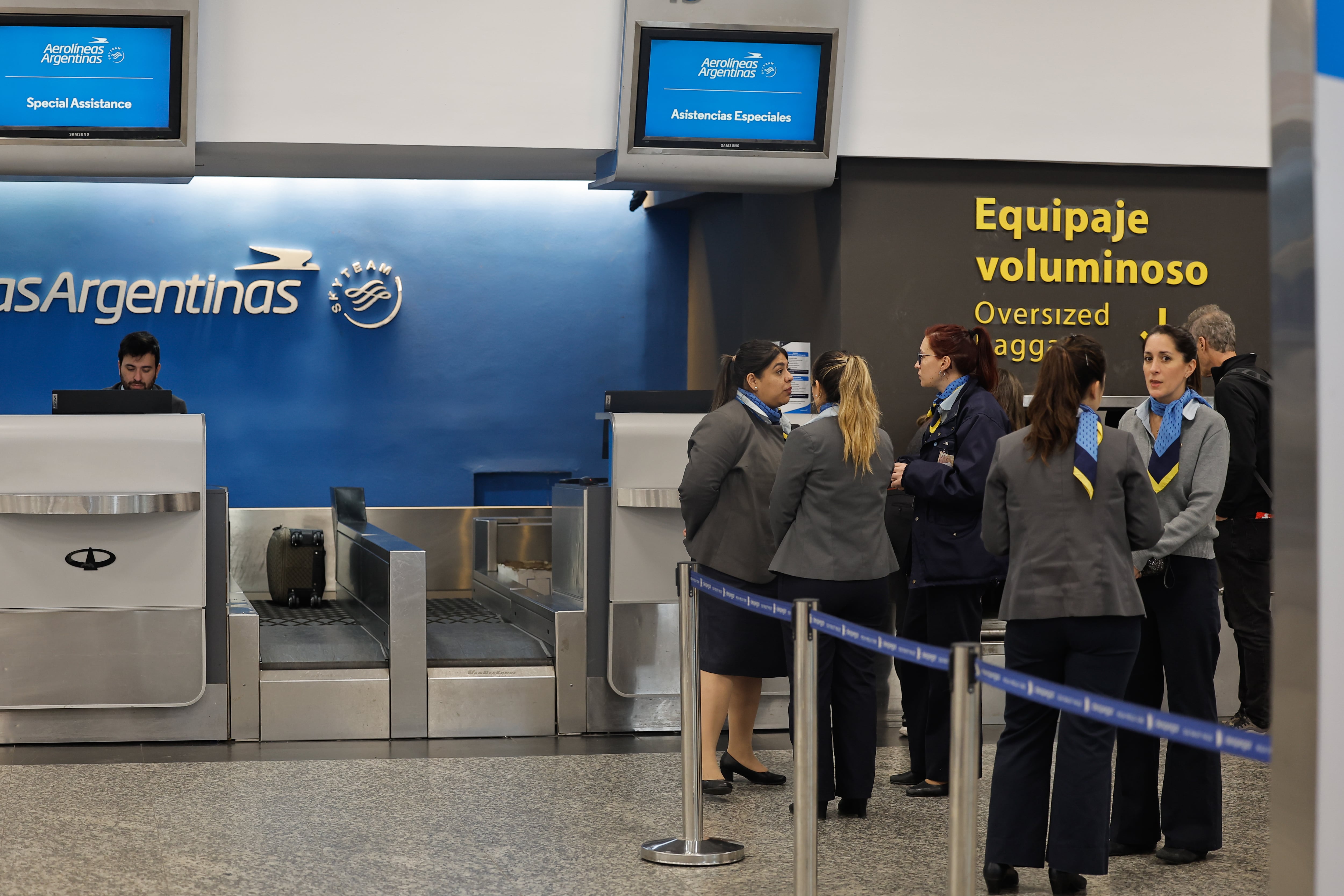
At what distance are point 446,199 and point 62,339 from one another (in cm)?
267

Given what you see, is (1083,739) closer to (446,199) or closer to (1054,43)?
(1054,43)

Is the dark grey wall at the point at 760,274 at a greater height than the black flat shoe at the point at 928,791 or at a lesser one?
greater

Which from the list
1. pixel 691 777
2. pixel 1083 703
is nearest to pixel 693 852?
pixel 691 777

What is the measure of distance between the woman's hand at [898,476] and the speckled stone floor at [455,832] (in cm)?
118

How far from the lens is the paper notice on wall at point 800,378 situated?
258 inches

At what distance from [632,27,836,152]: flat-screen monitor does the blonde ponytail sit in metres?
2.03

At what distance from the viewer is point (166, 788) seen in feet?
16.8

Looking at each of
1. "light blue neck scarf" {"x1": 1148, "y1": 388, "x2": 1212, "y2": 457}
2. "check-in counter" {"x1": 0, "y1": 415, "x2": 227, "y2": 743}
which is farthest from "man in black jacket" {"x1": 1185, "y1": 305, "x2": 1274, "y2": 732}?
"check-in counter" {"x1": 0, "y1": 415, "x2": 227, "y2": 743}

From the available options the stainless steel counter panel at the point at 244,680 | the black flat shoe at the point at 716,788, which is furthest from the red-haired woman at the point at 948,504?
the stainless steel counter panel at the point at 244,680

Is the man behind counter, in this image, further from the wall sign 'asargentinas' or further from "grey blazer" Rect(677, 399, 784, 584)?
"grey blazer" Rect(677, 399, 784, 584)

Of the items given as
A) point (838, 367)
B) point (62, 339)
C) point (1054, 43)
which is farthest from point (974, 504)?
point (62, 339)

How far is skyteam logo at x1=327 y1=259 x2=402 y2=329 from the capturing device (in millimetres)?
9172

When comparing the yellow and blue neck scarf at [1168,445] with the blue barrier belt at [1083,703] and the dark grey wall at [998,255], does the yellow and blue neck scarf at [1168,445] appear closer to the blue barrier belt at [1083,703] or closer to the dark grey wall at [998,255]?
the blue barrier belt at [1083,703]

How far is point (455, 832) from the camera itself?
4.57 meters
